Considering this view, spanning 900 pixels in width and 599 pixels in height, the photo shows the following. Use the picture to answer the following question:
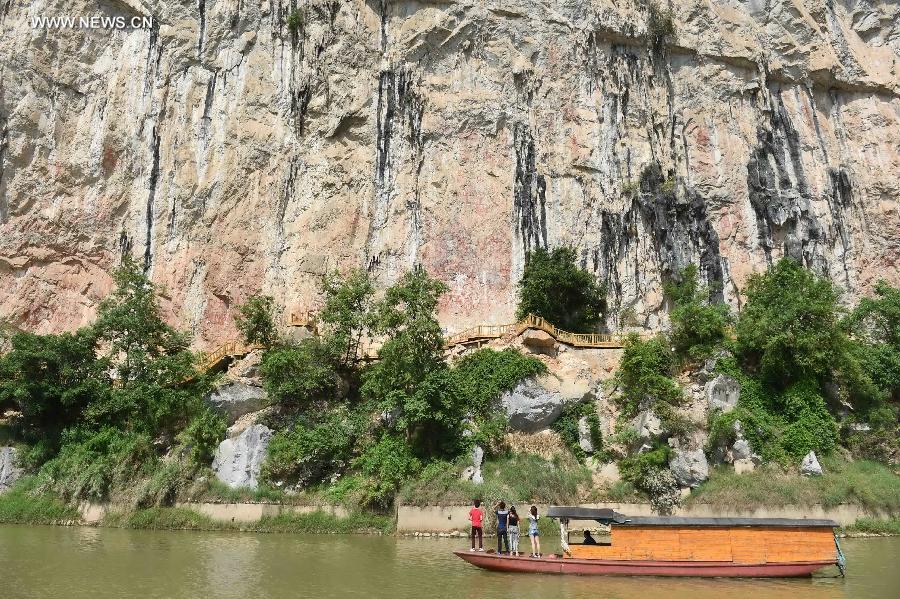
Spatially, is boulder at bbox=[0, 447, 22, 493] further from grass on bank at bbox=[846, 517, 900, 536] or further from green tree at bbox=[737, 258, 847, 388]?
grass on bank at bbox=[846, 517, 900, 536]

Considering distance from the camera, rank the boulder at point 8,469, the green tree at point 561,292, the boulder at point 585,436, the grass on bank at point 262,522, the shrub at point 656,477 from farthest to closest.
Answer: the green tree at point 561,292 → the boulder at point 585,436 → the boulder at point 8,469 → the shrub at point 656,477 → the grass on bank at point 262,522

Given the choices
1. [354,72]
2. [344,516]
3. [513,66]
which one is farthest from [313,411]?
[513,66]

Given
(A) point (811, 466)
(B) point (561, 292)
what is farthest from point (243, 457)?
(A) point (811, 466)

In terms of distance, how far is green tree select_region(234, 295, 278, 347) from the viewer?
78.5ft

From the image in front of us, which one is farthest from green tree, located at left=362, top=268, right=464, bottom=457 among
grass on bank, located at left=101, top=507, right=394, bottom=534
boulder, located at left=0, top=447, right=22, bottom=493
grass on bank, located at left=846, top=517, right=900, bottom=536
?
grass on bank, located at left=846, top=517, right=900, bottom=536

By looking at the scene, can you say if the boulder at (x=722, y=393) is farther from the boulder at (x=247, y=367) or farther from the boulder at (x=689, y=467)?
the boulder at (x=247, y=367)

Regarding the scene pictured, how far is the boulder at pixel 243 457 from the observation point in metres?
20.2

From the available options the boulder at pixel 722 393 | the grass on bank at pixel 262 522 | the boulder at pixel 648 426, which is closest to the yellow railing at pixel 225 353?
the grass on bank at pixel 262 522

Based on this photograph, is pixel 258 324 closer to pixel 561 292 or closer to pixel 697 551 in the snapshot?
pixel 561 292

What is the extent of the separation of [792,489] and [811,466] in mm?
1452

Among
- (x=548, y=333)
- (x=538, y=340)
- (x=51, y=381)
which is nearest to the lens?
(x=51, y=381)

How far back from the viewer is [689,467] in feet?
65.0

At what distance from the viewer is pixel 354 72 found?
105 feet

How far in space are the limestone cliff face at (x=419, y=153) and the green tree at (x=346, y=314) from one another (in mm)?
5528
